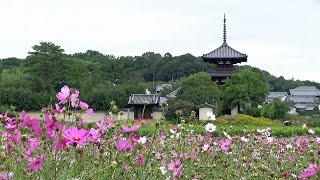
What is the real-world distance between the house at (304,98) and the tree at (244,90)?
30872 millimetres

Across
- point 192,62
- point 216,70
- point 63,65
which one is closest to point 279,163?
point 216,70

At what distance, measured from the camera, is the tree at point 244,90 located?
94.3ft

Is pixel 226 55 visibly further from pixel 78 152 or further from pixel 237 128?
pixel 78 152

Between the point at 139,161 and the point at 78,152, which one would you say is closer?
the point at 78,152

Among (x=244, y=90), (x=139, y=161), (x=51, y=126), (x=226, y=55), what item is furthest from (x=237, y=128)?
(x=226, y=55)

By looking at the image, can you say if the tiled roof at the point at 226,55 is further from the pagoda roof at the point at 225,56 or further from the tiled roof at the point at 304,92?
the tiled roof at the point at 304,92

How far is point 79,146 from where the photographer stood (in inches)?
63.8

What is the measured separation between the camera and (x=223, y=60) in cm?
3344

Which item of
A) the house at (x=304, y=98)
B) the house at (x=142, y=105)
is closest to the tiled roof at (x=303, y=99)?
the house at (x=304, y=98)

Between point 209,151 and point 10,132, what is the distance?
1.20 metres

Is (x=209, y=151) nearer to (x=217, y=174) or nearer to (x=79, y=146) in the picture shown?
(x=217, y=174)

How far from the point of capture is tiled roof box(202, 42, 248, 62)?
109 feet

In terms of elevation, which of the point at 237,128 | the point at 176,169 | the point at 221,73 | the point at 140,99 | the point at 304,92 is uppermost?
the point at 176,169

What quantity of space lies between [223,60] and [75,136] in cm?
3219
